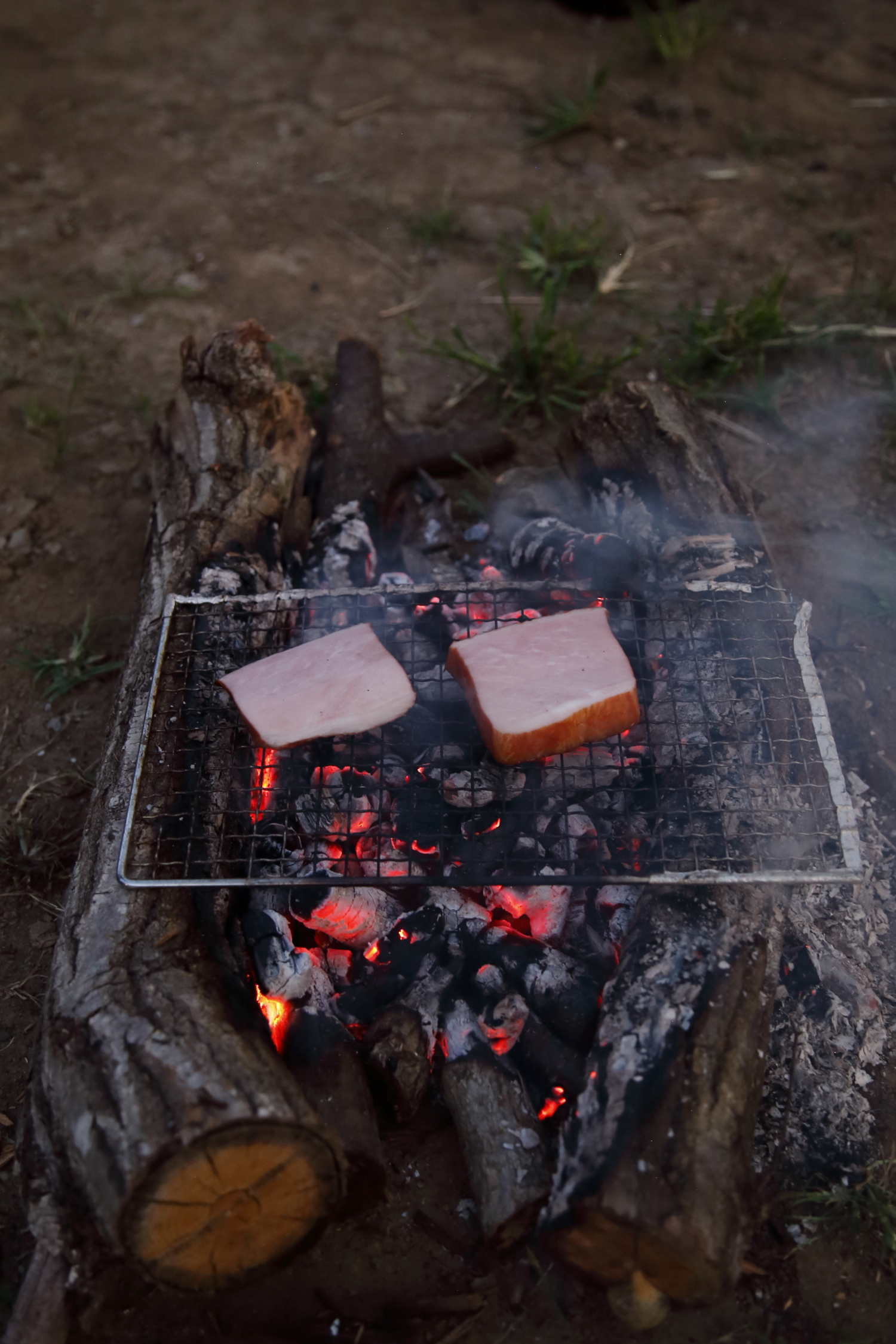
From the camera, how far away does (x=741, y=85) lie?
7625 millimetres

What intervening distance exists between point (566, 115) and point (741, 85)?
5.48ft

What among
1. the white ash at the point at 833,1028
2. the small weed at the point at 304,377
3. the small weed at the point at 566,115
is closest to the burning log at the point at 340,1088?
the white ash at the point at 833,1028

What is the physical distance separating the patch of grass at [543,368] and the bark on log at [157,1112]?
3.64m

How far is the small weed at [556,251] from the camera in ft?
20.5

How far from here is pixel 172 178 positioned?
7.07 metres

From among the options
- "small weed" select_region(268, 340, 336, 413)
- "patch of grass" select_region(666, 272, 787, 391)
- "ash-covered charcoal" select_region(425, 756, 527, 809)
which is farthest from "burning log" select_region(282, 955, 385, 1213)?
"patch of grass" select_region(666, 272, 787, 391)

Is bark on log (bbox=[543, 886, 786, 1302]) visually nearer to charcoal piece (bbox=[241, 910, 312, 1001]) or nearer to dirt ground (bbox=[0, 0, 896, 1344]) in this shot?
dirt ground (bbox=[0, 0, 896, 1344])

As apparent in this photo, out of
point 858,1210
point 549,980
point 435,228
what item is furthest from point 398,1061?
point 435,228

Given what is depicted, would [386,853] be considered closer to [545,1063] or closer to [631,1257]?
[545,1063]

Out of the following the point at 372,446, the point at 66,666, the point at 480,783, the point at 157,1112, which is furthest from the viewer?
the point at 372,446

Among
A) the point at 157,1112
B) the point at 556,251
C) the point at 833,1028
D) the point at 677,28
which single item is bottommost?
the point at 833,1028

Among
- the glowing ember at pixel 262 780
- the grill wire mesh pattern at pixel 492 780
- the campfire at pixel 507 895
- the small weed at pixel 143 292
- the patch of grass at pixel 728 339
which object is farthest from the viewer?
the small weed at pixel 143 292

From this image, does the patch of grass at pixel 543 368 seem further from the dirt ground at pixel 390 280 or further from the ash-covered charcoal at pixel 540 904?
the ash-covered charcoal at pixel 540 904

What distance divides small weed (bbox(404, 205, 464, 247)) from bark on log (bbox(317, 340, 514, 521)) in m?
1.78
